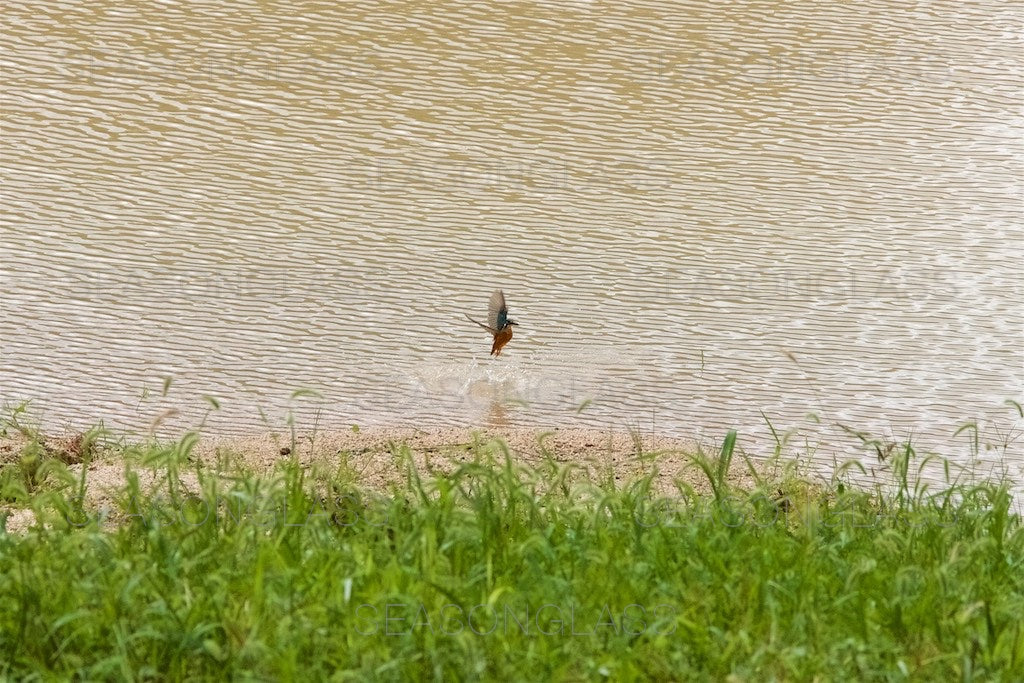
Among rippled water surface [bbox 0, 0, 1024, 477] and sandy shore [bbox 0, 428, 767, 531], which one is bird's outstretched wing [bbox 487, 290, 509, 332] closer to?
rippled water surface [bbox 0, 0, 1024, 477]

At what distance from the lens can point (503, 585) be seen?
349cm

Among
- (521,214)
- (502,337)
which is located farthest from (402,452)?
(521,214)

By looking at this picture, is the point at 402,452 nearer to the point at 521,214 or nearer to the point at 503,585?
the point at 503,585

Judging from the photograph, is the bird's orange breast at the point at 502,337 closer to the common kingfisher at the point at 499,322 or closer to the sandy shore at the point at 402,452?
the common kingfisher at the point at 499,322

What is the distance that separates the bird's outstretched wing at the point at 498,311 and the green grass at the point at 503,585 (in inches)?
60.7

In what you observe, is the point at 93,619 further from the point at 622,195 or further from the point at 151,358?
the point at 622,195

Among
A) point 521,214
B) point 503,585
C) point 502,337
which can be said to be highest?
point 521,214

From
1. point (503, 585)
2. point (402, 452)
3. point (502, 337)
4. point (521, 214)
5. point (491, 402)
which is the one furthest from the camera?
point (521, 214)

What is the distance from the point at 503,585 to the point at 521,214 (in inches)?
140

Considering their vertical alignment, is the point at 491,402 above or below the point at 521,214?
below

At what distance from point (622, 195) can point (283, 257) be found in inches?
61.0

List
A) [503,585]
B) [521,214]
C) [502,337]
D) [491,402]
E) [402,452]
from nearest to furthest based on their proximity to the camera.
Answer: [503,585]
[402,452]
[491,402]
[502,337]
[521,214]

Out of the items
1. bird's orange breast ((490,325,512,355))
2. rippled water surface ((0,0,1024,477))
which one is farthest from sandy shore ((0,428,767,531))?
bird's orange breast ((490,325,512,355))

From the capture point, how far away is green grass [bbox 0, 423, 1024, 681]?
3121 mm
